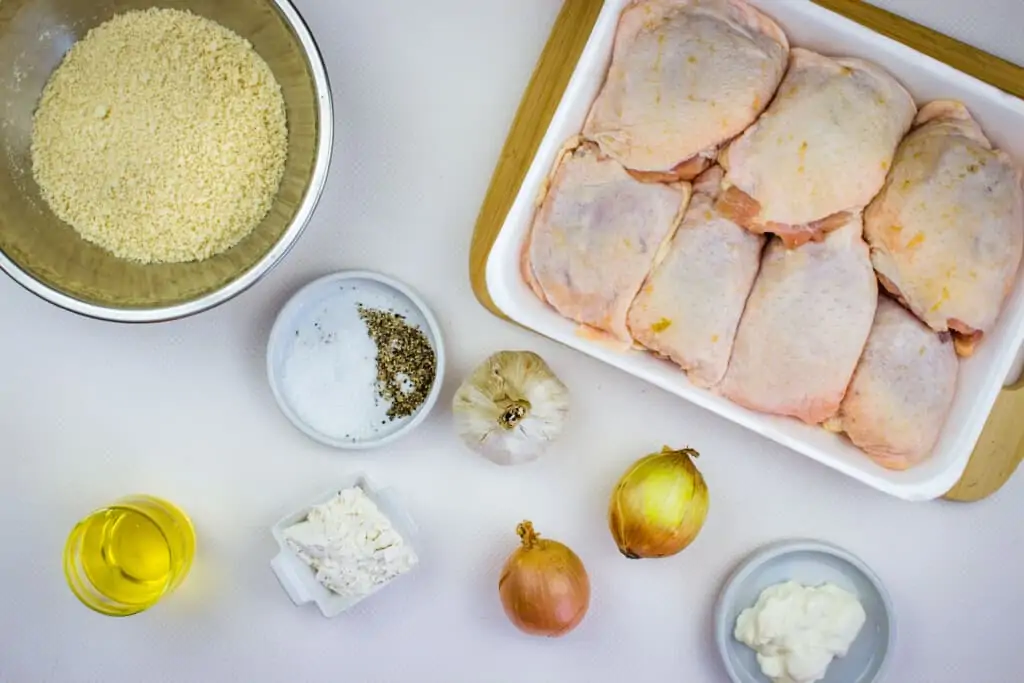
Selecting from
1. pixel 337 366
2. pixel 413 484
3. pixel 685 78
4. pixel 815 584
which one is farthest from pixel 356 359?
pixel 815 584

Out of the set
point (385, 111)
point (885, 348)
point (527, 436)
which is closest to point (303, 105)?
point (385, 111)

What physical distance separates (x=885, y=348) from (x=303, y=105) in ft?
2.55

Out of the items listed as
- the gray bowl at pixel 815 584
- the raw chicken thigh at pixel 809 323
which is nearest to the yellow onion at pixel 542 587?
the gray bowl at pixel 815 584

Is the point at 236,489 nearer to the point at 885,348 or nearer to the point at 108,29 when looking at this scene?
the point at 108,29

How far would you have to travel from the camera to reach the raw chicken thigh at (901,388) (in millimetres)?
1293

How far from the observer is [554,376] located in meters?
1.41

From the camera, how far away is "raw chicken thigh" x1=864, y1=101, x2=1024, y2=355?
4.11 ft

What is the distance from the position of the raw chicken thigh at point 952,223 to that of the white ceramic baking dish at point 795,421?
3cm

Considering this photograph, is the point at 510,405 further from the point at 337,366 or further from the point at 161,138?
the point at 161,138

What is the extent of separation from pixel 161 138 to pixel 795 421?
863mm

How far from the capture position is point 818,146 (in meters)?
1.27

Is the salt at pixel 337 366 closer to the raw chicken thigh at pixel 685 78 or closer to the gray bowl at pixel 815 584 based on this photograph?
the raw chicken thigh at pixel 685 78

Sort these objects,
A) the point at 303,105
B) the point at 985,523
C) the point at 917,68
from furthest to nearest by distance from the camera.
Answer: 1. the point at 985,523
2. the point at 303,105
3. the point at 917,68

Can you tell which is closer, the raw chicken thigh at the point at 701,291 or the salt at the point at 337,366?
the raw chicken thigh at the point at 701,291
